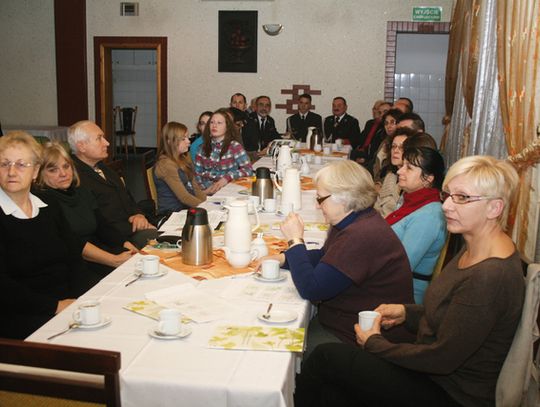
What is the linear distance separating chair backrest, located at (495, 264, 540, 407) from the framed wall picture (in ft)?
27.7

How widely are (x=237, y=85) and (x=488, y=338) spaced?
8535 mm

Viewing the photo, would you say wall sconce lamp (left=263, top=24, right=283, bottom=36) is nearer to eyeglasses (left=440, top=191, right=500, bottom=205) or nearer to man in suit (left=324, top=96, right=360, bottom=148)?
man in suit (left=324, top=96, right=360, bottom=148)

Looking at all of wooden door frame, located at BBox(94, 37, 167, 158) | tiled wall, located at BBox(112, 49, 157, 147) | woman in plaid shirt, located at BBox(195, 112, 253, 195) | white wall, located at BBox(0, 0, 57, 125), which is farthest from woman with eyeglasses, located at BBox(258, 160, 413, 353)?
tiled wall, located at BBox(112, 49, 157, 147)

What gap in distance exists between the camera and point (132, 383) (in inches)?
60.4

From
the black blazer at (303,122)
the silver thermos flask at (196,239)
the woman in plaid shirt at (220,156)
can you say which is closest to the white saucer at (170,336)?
the silver thermos flask at (196,239)

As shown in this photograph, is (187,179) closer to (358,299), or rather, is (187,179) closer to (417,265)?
(417,265)

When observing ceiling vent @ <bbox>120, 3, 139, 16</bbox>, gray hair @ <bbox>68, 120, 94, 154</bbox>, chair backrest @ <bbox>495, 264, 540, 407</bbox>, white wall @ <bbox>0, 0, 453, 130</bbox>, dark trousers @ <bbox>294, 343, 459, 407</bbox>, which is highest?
ceiling vent @ <bbox>120, 3, 139, 16</bbox>

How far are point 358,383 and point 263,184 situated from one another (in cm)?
219

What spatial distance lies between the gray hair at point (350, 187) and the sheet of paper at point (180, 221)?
1.05 metres

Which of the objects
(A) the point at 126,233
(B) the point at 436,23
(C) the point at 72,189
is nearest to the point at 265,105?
(B) the point at 436,23

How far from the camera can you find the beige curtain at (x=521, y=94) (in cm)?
319

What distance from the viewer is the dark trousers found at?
189cm

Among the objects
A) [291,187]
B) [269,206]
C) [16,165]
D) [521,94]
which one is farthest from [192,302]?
[521,94]

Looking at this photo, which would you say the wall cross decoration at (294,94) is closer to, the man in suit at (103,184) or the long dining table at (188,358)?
the man in suit at (103,184)
